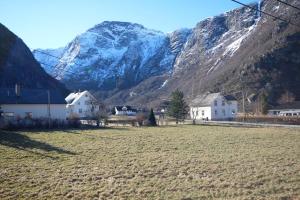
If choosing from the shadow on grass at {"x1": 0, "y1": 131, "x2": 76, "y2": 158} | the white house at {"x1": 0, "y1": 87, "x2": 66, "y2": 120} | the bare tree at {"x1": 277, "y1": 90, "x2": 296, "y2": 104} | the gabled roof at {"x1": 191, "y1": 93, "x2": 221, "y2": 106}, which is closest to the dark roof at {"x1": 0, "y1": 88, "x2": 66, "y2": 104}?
the white house at {"x1": 0, "y1": 87, "x2": 66, "y2": 120}

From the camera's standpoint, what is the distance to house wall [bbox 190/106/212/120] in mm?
→ 89250

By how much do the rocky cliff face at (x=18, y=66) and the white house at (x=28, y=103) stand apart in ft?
163

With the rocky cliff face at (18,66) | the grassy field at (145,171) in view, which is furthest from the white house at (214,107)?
the grassy field at (145,171)

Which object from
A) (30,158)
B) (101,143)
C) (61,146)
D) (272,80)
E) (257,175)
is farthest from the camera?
(272,80)

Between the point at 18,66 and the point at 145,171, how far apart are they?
11010 cm

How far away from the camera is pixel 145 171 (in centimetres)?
1953

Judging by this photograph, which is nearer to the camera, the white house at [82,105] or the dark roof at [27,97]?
the dark roof at [27,97]

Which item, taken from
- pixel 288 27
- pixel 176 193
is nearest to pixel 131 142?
pixel 176 193

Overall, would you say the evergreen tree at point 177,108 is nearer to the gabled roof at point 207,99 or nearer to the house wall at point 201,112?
the house wall at point 201,112

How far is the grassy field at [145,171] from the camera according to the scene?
51.9ft

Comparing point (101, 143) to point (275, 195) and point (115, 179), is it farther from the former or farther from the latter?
point (275, 195)

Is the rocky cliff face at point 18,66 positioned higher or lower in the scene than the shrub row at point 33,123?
higher

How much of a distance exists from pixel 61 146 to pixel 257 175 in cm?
1440

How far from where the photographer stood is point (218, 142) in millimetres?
32031
